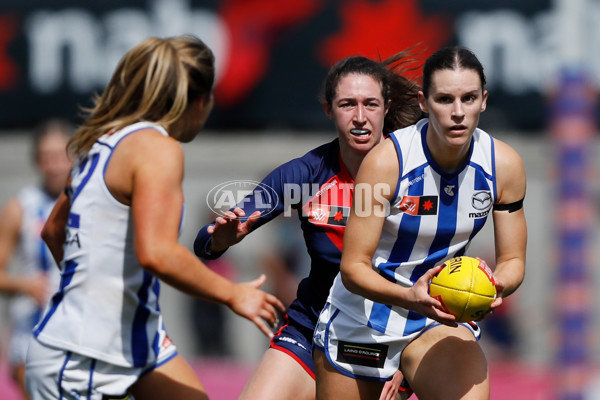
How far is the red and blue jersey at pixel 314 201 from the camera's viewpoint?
3.89 metres

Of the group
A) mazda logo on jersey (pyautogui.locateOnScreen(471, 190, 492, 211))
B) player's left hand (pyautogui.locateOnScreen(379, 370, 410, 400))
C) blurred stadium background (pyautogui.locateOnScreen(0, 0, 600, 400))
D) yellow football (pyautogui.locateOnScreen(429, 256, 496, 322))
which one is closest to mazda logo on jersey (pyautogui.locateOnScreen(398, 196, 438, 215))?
mazda logo on jersey (pyautogui.locateOnScreen(471, 190, 492, 211))

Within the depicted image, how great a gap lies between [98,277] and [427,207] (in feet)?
4.23

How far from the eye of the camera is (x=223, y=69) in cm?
1107

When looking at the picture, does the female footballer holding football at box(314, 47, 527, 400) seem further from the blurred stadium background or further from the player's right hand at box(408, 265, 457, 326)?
the blurred stadium background

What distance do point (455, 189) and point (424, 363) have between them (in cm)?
69

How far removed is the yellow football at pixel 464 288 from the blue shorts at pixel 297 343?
0.99 meters

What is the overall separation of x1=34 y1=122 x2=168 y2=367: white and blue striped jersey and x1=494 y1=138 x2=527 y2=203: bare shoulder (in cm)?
131

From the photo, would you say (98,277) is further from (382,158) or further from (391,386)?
(391,386)

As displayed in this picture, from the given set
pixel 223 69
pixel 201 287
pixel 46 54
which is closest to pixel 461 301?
pixel 201 287

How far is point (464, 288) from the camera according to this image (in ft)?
10.4

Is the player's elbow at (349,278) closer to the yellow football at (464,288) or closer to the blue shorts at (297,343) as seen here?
the yellow football at (464,288)

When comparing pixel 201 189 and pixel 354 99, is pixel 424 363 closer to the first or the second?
pixel 354 99

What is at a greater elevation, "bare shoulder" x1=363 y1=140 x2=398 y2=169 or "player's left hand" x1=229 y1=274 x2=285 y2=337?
"bare shoulder" x1=363 y1=140 x2=398 y2=169

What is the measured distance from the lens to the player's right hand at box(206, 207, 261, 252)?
3.65 meters
